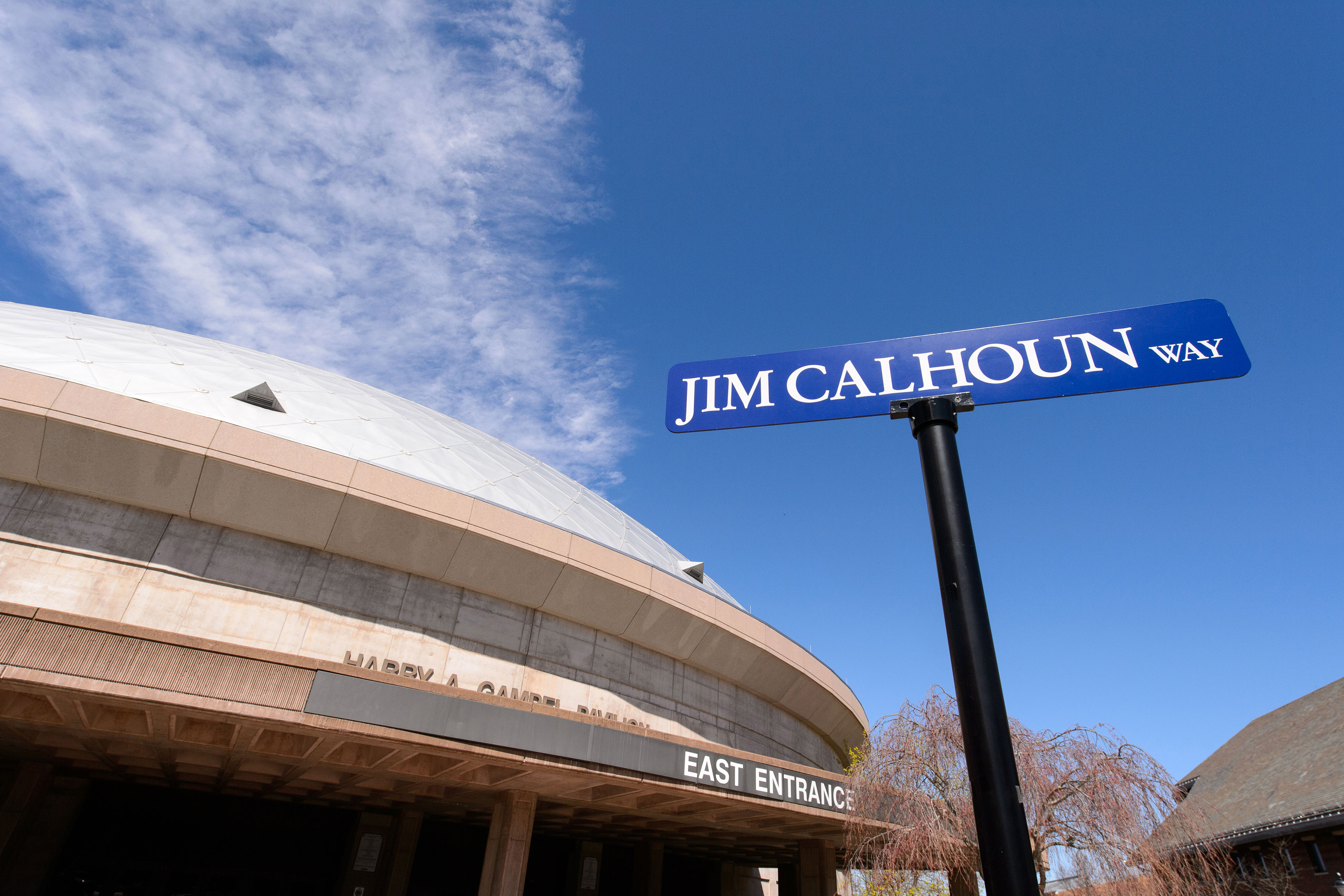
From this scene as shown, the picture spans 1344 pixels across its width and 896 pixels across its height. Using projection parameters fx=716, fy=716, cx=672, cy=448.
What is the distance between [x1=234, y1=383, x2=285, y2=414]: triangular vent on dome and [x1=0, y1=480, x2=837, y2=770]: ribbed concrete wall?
338 centimetres

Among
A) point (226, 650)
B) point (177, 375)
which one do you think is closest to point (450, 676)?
point (226, 650)

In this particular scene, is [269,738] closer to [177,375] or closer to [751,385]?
[177,375]

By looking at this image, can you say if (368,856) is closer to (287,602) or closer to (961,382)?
(287,602)

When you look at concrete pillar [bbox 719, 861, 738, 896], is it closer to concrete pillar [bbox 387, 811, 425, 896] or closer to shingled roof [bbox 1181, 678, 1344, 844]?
concrete pillar [bbox 387, 811, 425, 896]

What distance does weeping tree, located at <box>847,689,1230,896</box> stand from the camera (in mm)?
9648

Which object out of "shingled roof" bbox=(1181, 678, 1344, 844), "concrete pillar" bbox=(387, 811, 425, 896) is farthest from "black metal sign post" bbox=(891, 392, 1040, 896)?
"shingled roof" bbox=(1181, 678, 1344, 844)

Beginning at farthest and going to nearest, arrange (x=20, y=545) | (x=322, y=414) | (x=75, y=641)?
1. (x=322, y=414)
2. (x=20, y=545)
3. (x=75, y=641)

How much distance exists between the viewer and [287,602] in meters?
13.4

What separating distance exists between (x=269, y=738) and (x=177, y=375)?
9.26 m

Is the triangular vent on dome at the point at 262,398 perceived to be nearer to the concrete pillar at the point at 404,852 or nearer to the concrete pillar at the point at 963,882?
the concrete pillar at the point at 404,852

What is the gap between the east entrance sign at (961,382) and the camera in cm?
257

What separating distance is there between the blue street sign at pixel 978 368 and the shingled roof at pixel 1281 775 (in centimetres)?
2227

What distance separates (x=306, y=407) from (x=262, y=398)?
4.75 ft

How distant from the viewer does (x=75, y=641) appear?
317 inches
